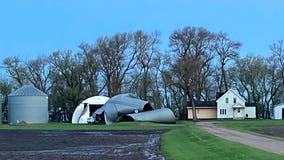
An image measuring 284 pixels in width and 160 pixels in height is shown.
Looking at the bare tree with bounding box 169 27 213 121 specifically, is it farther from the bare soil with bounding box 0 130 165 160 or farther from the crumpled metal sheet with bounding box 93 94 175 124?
the bare soil with bounding box 0 130 165 160

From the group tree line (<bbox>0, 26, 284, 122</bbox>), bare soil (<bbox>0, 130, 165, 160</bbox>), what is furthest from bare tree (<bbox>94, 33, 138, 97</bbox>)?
bare soil (<bbox>0, 130, 165, 160</bbox>)

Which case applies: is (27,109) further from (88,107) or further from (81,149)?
(81,149)

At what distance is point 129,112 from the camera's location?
252ft

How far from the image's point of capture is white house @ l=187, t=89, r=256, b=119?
10106cm

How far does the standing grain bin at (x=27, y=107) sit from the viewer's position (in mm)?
84875

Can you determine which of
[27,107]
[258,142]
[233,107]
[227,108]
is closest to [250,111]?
[233,107]

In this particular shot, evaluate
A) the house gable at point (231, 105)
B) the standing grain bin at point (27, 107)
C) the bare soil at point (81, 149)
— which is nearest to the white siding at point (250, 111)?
the house gable at point (231, 105)

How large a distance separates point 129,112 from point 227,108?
1302 inches

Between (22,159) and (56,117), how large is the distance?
88.9 meters

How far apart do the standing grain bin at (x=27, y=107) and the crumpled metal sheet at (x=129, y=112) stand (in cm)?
1320

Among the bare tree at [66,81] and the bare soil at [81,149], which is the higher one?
the bare tree at [66,81]

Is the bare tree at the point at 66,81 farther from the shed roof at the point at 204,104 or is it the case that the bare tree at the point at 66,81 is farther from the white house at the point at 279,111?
the white house at the point at 279,111

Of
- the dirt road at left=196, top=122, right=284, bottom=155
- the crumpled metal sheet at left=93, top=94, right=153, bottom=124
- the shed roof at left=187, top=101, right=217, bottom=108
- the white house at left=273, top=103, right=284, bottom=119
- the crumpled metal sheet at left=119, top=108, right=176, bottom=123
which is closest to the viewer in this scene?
the dirt road at left=196, top=122, right=284, bottom=155

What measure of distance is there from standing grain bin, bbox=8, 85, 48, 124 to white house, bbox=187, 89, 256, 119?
101 feet
